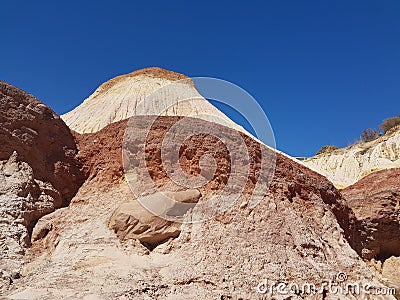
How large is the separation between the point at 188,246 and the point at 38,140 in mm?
3787

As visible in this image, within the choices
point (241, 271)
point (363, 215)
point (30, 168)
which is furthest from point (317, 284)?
point (363, 215)

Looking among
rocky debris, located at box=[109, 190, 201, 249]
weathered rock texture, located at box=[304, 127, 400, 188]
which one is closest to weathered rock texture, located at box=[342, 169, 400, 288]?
rocky debris, located at box=[109, 190, 201, 249]

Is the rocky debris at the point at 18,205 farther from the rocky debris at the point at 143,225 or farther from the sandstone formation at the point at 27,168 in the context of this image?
the rocky debris at the point at 143,225

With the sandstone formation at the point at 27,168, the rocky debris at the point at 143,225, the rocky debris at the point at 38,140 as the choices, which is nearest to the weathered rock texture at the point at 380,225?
the rocky debris at the point at 143,225

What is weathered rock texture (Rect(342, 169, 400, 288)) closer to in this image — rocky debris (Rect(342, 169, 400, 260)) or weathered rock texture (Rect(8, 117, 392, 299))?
rocky debris (Rect(342, 169, 400, 260))

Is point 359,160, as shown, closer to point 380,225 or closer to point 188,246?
point 380,225

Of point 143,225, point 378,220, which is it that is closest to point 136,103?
point 378,220

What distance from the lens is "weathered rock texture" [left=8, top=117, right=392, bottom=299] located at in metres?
6.75

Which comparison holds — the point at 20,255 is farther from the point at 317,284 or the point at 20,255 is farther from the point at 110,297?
the point at 317,284

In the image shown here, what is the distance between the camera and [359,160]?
1736 inches

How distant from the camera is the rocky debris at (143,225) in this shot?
7.91 m

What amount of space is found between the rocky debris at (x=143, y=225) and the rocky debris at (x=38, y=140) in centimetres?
184

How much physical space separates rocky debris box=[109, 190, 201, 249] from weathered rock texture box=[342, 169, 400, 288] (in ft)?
22.0

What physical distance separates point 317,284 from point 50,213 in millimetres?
4878
